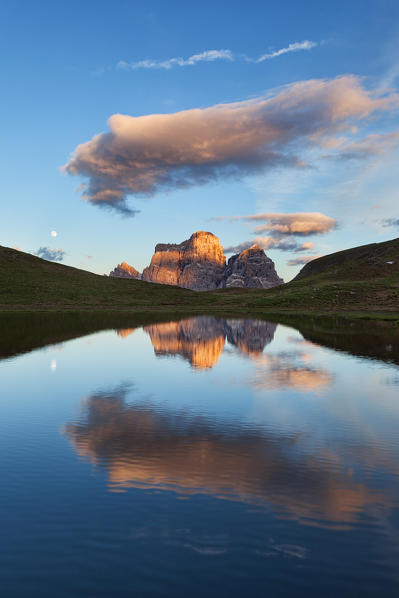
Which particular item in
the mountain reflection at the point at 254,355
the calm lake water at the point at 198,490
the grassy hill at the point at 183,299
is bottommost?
the calm lake water at the point at 198,490

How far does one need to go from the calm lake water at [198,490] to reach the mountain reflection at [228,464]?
57mm

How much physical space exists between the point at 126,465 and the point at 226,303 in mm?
157157

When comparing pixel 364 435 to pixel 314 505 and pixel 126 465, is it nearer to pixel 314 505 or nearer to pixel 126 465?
pixel 314 505

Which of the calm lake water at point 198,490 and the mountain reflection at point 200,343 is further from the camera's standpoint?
the mountain reflection at point 200,343

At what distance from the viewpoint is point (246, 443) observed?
16844 millimetres

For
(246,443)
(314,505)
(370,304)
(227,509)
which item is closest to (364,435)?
(246,443)

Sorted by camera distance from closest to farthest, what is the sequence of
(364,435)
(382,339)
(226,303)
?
(364,435) < (382,339) < (226,303)

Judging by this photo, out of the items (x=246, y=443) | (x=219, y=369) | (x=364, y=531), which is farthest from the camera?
(x=219, y=369)

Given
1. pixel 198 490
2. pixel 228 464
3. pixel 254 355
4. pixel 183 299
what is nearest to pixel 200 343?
pixel 254 355

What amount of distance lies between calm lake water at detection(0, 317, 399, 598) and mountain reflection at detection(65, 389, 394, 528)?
57 mm

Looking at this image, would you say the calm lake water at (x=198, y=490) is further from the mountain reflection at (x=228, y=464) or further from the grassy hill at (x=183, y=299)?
the grassy hill at (x=183, y=299)

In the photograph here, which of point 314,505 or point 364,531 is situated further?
point 314,505

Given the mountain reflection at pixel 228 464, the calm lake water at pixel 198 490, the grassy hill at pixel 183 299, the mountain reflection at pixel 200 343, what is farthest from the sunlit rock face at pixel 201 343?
the grassy hill at pixel 183 299

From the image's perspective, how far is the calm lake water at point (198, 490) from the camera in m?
8.91
